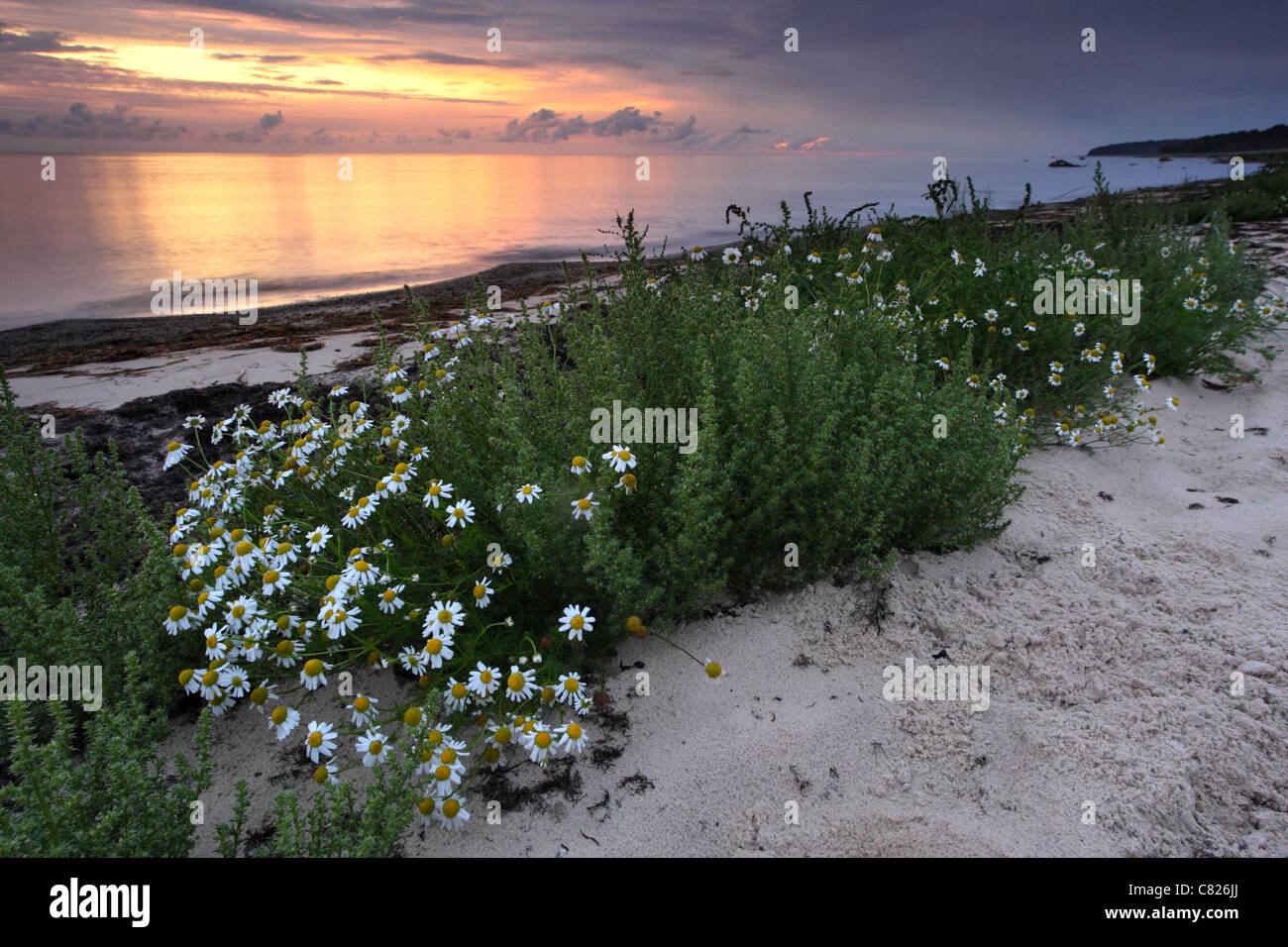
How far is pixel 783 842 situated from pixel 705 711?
51 centimetres

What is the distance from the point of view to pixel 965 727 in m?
2.11

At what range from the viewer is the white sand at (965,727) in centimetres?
181

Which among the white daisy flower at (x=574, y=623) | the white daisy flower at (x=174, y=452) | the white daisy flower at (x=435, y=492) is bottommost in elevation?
the white daisy flower at (x=574, y=623)

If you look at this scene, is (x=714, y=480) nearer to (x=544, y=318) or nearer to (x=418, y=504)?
(x=418, y=504)

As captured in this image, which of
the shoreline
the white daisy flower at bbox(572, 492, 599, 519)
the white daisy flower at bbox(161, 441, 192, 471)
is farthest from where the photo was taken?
the shoreline

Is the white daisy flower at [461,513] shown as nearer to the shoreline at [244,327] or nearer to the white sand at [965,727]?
the white sand at [965,727]

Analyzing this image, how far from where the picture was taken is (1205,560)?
2.79 m

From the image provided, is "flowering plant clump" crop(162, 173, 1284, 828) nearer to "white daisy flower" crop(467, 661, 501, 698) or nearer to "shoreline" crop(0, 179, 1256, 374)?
"white daisy flower" crop(467, 661, 501, 698)

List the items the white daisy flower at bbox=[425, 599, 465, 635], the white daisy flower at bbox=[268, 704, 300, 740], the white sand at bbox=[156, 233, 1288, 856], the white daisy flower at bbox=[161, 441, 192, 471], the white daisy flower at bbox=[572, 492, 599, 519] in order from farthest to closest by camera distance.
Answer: the white daisy flower at bbox=[161, 441, 192, 471]
the white daisy flower at bbox=[572, 492, 599, 519]
the white daisy flower at bbox=[425, 599, 465, 635]
the white daisy flower at bbox=[268, 704, 300, 740]
the white sand at bbox=[156, 233, 1288, 856]

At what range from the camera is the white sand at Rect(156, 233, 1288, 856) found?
5.94ft

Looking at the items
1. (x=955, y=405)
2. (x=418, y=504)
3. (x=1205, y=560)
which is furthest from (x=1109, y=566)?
(x=418, y=504)

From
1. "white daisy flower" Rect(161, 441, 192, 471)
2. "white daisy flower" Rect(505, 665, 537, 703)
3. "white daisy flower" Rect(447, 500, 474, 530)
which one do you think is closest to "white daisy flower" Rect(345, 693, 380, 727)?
"white daisy flower" Rect(505, 665, 537, 703)

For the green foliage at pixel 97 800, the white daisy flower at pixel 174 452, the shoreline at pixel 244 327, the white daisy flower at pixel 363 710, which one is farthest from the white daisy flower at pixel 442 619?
the shoreline at pixel 244 327

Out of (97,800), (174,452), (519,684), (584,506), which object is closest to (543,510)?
(584,506)
